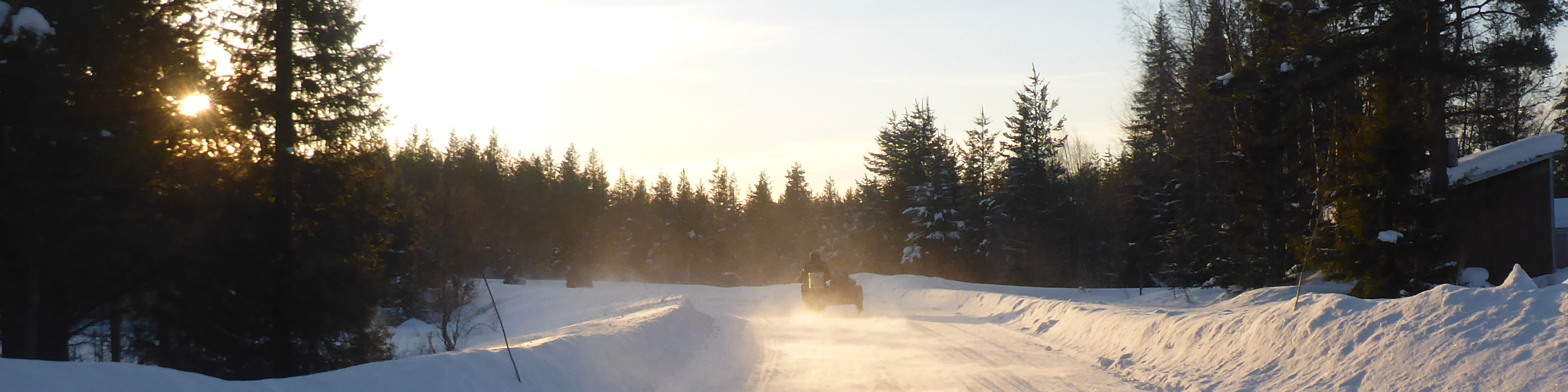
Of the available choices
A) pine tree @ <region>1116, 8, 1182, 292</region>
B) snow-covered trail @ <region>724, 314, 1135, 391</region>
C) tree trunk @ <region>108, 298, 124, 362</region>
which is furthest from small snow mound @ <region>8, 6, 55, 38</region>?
pine tree @ <region>1116, 8, 1182, 292</region>

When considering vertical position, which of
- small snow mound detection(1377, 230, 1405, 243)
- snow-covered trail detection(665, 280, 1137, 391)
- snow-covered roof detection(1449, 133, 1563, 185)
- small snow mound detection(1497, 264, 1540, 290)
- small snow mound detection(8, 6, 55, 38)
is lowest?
snow-covered trail detection(665, 280, 1137, 391)

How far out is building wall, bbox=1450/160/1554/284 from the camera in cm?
2117

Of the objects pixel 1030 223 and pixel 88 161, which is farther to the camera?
pixel 1030 223

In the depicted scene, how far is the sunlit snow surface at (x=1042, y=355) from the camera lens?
7105 mm

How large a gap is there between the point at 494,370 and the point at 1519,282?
32.3 ft

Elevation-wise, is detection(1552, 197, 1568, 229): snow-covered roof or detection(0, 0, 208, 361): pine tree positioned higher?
detection(0, 0, 208, 361): pine tree

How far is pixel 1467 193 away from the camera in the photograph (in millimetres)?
21516

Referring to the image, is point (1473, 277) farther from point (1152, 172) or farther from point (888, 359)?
point (1152, 172)

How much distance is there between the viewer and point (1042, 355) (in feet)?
43.9

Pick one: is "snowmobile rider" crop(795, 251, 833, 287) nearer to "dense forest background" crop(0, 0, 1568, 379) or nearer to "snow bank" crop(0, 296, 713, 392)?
"snow bank" crop(0, 296, 713, 392)

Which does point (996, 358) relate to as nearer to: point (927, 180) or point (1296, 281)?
point (1296, 281)

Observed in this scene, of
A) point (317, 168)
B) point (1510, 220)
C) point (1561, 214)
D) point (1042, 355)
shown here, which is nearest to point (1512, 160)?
point (1510, 220)

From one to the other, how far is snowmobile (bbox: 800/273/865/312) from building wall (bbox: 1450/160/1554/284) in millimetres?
14120

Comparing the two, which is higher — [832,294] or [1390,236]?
[1390,236]
